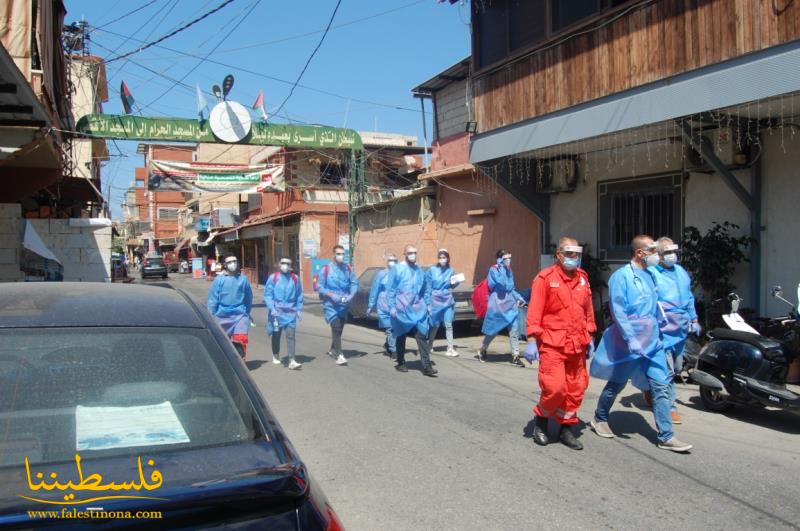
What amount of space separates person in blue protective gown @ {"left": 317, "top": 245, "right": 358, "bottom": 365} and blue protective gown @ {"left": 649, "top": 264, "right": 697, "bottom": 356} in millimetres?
4763

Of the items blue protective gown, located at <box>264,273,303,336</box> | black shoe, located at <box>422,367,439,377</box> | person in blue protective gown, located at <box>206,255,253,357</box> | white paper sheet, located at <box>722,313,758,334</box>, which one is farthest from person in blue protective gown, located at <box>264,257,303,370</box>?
white paper sheet, located at <box>722,313,758,334</box>

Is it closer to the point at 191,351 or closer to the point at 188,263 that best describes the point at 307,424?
the point at 191,351

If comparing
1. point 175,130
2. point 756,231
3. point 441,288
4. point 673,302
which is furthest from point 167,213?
point 673,302

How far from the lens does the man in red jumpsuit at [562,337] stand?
5234mm

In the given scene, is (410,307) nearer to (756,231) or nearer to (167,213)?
(756,231)

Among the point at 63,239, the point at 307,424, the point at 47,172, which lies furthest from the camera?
the point at 63,239

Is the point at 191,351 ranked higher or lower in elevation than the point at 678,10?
lower

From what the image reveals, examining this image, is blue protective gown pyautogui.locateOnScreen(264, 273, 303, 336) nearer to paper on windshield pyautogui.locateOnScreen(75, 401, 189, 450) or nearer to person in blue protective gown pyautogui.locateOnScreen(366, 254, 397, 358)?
person in blue protective gown pyautogui.locateOnScreen(366, 254, 397, 358)

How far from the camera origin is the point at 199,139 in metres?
17.8

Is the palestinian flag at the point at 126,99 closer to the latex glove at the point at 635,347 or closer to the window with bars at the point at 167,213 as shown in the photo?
the latex glove at the point at 635,347

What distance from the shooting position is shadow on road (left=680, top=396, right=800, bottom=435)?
6.01 m

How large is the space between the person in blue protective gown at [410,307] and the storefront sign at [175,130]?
11.0 metres

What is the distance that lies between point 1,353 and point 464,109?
15587 mm

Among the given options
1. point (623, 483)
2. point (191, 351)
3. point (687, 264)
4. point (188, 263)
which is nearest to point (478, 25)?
point (687, 264)
